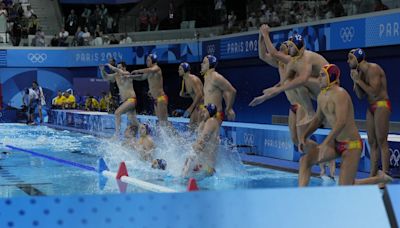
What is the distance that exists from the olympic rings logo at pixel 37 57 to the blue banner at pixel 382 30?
1636 centimetres

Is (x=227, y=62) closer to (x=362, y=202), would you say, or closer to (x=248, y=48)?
(x=248, y=48)

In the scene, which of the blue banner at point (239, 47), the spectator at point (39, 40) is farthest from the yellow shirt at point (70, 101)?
the blue banner at point (239, 47)

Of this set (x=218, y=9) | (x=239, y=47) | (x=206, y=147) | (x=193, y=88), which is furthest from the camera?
(x=218, y=9)

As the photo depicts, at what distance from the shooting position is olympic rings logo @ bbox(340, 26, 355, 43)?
506 inches

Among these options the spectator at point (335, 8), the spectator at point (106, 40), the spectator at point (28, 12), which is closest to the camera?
the spectator at point (335, 8)

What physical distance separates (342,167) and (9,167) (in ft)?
21.3

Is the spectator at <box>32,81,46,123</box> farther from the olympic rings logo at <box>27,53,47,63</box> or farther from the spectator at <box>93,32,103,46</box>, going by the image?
the spectator at <box>93,32,103,46</box>

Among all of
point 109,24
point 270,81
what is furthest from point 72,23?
point 270,81

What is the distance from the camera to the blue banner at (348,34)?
12602 millimetres

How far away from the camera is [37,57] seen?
25.7m

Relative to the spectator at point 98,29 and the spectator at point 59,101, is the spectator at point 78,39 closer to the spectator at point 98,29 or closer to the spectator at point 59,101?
the spectator at point 98,29

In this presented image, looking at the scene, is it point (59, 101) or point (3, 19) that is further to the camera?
point (3, 19)

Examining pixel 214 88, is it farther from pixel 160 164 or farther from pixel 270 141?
pixel 270 141

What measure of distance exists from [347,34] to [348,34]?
0.13ft
